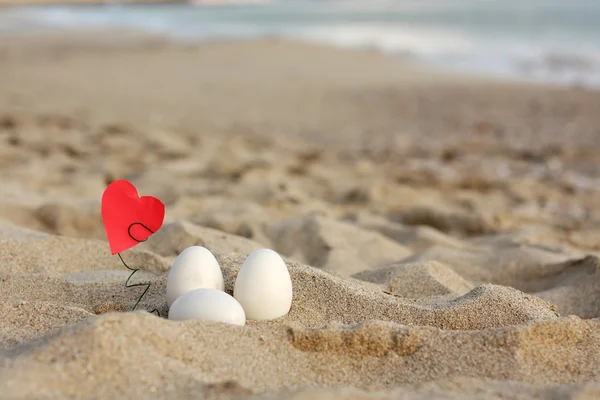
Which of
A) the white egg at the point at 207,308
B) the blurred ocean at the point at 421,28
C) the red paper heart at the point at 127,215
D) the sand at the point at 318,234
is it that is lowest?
the blurred ocean at the point at 421,28

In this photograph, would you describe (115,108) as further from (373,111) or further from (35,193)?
(35,193)

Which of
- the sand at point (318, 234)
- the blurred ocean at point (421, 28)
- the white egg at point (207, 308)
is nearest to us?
the sand at point (318, 234)

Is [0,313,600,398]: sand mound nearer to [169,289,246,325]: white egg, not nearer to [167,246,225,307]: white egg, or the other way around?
[169,289,246,325]: white egg

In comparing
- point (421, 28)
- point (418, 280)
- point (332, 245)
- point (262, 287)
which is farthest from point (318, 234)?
point (421, 28)

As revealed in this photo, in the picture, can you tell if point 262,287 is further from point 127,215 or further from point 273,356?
point 127,215

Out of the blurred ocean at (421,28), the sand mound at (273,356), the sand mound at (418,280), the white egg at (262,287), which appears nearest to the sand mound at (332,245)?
the sand mound at (418,280)

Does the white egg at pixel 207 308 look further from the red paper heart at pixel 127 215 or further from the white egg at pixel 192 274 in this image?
the red paper heart at pixel 127 215
